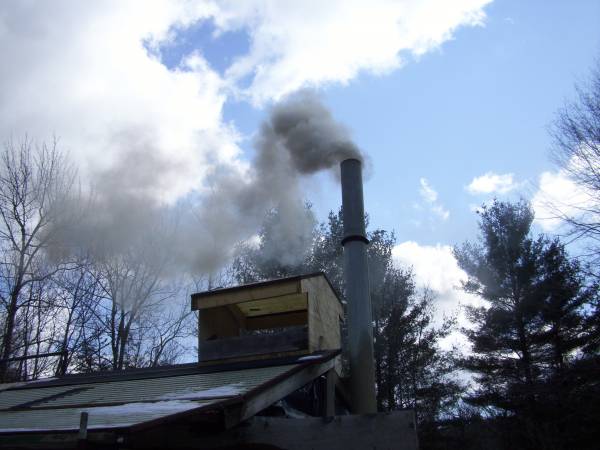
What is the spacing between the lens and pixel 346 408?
433 inches

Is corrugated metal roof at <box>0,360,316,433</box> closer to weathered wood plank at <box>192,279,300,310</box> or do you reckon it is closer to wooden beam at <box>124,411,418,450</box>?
wooden beam at <box>124,411,418,450</box>

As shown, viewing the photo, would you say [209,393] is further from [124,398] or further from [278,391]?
[124,398]

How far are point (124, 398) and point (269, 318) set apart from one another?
5.67 metres

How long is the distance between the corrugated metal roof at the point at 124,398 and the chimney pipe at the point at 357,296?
80.5 inches

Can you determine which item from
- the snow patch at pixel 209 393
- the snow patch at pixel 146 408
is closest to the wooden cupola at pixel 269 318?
the snow patch at pixel 209 393

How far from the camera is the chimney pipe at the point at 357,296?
33.8 ft

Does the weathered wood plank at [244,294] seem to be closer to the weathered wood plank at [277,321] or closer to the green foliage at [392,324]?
the weathered wood plank at [277,321]

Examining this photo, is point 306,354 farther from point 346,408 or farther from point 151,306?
point 151,306

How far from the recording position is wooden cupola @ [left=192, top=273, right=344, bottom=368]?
10.2 m

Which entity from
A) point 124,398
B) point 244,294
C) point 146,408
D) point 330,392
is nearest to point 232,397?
point 146,408

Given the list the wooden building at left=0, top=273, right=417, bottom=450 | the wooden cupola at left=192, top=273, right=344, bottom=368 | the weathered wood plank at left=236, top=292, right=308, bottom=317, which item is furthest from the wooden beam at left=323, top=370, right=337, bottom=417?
the weathered wood plank at left=236, top=292, right=308, bottom=317

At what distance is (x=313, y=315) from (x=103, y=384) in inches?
165

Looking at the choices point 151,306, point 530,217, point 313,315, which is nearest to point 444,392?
point 530,217

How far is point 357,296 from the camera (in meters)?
11.1
